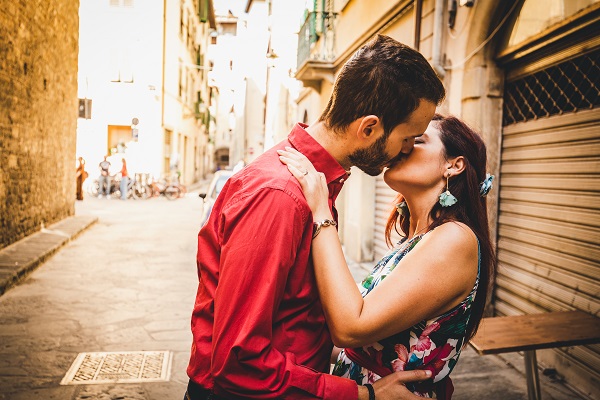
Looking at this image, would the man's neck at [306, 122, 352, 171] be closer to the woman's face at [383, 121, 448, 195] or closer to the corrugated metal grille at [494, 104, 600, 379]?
the woman's face at [383, 121, 448, 195]

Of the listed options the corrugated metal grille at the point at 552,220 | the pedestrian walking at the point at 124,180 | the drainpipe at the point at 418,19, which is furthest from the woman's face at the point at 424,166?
the pedestrian walking at the point at 124,180

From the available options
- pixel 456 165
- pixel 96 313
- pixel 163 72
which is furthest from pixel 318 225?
pixel 163 72

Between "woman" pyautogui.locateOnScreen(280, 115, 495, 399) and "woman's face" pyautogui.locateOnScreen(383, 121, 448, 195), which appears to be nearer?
"woman" pyautogui.locateOnScreen(280, 115, 495, 399)

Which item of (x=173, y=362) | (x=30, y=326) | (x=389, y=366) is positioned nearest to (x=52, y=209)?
(x=30, y=326)

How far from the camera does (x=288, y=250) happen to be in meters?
1.41

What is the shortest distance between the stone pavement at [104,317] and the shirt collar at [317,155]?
3.12 meters

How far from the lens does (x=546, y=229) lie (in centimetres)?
482

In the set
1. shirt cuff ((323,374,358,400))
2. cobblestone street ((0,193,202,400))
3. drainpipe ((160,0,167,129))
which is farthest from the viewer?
drainpipe ((160,0,167,129))

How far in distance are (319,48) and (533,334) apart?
11.0 metres

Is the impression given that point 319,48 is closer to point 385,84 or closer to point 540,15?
point 540,15

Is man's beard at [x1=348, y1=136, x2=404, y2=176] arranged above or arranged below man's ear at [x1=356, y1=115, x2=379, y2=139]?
below

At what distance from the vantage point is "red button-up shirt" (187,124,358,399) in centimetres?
138

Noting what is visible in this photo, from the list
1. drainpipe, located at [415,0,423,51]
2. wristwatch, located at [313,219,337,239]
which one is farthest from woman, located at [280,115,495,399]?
drainpipe, located at [415,0,423,51]

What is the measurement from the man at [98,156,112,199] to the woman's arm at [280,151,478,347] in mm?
21988
